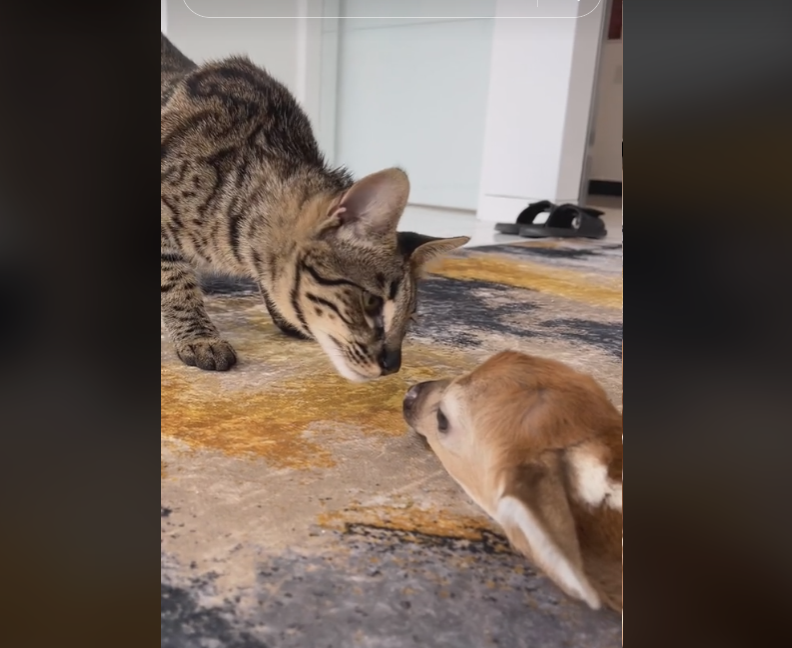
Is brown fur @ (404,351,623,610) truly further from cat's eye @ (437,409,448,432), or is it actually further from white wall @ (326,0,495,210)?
white wall @ (326,0,495,210)

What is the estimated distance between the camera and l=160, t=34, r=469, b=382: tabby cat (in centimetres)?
64

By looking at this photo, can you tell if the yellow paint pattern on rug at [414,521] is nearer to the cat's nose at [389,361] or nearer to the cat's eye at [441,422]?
the cat's eye at [441,422]

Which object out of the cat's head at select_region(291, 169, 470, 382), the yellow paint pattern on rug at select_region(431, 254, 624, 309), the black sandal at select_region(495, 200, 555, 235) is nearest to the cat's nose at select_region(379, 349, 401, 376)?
the cat's head at select_region(291, 169, 470, 382)

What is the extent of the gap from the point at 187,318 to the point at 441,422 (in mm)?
373

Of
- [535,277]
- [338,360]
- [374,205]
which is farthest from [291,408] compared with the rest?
[535,277]

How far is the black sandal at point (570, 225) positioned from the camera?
699 mm

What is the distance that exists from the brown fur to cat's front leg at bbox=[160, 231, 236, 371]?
0.28 meters

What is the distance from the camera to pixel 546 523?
373 millimetres

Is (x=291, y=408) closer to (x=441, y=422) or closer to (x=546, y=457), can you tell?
(x=441, y=422)

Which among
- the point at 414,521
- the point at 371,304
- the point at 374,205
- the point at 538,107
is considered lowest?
the point at 414,521

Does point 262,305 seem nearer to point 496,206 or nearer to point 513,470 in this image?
point 496,206

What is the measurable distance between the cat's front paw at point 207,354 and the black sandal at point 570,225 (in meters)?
0.39
